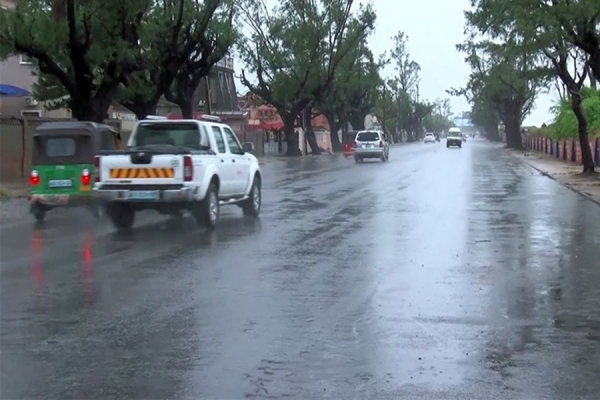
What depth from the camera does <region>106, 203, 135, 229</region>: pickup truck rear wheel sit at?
680 inches

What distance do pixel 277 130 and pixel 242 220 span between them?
214ft

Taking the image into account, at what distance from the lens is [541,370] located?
736 centimetres

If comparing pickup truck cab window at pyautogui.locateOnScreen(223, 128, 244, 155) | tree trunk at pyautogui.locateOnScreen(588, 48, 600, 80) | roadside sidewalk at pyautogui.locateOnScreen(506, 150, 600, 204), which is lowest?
roadside sidewalk at pyautogui.locateOnScreen(506, 150, 600, 204)

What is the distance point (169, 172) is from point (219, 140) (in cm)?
205

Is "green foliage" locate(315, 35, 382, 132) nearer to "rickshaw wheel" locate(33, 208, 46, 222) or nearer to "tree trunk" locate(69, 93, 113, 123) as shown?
"tree trunk" locate(69, 93, 113, 123)

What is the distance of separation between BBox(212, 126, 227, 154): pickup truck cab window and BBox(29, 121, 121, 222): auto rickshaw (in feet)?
10.4

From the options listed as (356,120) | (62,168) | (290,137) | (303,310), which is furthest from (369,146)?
(303,310)

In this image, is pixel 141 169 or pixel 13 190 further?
pixel 13 190

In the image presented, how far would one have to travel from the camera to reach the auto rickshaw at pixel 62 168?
19.7 meters

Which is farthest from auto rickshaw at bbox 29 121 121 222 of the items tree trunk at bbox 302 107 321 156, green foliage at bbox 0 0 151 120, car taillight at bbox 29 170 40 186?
tree trunk at bbox 302 107 321 156

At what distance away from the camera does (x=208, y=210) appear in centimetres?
1722

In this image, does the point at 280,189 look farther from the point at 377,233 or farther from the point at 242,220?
the point at 377,233

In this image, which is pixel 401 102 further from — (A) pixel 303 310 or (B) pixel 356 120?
(A) pixel 303 310

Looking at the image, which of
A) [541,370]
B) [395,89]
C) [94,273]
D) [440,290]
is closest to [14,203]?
[94,273]
